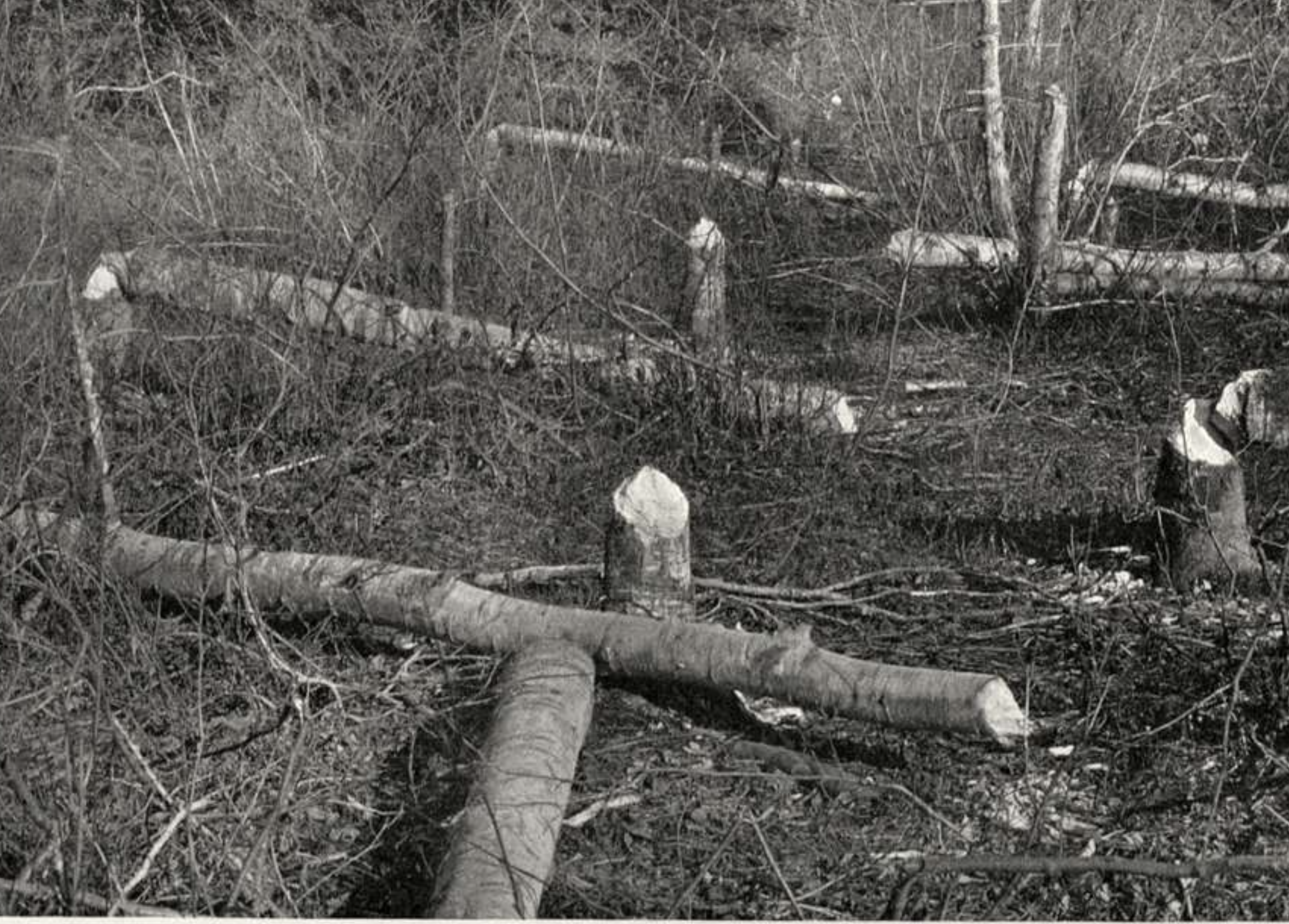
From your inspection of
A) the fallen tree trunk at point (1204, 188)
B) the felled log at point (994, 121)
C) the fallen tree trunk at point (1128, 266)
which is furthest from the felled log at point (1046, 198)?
the fallen tree trunk at point (1204, 188)

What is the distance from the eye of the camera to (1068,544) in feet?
22.5

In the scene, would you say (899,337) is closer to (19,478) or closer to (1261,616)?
(1261,616)

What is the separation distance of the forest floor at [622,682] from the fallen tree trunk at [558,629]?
0.11m

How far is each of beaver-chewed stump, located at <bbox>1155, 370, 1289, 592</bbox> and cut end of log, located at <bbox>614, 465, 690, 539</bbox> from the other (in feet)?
5.10

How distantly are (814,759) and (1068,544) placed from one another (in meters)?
1.97

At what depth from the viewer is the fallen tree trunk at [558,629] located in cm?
520

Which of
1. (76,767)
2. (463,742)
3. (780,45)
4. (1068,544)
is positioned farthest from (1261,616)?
(780,45)

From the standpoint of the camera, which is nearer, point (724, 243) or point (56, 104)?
point (724, 243)

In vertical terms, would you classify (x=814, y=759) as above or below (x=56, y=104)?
above

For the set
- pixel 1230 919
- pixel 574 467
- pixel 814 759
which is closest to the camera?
pixel 1230 919

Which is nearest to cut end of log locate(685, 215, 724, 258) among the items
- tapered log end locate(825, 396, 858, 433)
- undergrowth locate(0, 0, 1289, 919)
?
undergrowth locate(0, 0, 1289, 919)

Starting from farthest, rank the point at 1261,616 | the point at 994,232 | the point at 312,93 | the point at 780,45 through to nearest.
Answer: the point at 780,45 < the point at 312,93 < the point at 994,232 < the point at 1261,616

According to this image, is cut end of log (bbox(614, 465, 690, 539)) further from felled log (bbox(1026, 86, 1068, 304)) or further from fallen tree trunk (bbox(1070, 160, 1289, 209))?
fallen tree trunk (bbox(1070, 160, 1289, 209))

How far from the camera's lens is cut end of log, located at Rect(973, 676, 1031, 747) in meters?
5.12
